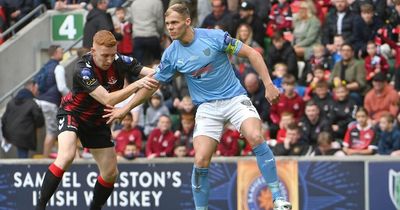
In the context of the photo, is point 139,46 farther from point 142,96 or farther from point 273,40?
point 142,96

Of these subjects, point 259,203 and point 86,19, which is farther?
point 86,19

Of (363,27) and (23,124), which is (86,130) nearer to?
(23,124)

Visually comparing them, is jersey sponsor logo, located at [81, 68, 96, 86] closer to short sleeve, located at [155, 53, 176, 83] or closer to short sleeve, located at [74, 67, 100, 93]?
short sleeve, located at [74, 67, 100, 93]

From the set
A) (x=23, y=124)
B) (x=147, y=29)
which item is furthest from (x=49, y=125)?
(x=147, y=29)

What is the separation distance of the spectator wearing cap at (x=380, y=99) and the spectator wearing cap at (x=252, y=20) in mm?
2726

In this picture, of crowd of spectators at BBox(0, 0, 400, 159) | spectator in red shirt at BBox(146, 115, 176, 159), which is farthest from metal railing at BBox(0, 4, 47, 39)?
spectator in red shirt at BBox(146, 115, 176, 159)

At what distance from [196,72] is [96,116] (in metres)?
1.46

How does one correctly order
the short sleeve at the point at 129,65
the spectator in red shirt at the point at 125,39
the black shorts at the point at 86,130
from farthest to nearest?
the spectator in red shirt at the point at 125,39 → the black shorts at the point at 86,130 → the short sleeve at the point at 129,65

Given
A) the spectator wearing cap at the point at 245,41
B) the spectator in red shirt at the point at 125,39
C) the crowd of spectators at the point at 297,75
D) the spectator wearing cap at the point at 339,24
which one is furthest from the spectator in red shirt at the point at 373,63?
the spectator in red shirt at the point at 125,39

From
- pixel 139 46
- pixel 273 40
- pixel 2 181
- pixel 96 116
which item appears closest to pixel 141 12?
pixel 139 46

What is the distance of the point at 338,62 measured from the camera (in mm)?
20078

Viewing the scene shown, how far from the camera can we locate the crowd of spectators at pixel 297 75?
1880 centimetres

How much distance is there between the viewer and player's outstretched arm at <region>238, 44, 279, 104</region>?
13461mm

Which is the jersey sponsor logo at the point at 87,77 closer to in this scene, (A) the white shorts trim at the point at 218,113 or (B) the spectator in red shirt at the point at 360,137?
(A) the white shorts trim at the point at 218,113
